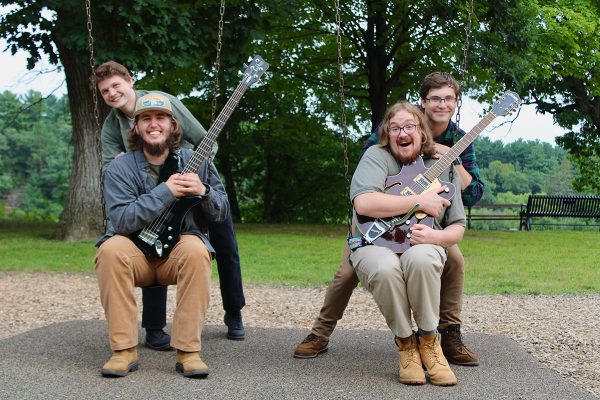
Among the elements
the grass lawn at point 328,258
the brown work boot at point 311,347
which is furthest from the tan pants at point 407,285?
the grass lawn at point 328,258

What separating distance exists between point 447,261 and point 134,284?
162 cm

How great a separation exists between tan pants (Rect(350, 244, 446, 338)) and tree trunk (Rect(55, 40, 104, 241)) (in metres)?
9.35

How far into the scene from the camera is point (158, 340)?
4.89m

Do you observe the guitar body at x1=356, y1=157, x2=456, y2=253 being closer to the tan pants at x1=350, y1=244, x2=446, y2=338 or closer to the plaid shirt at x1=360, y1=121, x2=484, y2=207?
the tan pants at x1=350, y1=244, x2=446, y2=338

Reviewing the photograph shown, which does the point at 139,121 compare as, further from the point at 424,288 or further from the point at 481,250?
the point at 481,250

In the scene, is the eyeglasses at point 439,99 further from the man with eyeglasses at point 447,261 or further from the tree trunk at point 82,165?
the tree trunk at point 82,165

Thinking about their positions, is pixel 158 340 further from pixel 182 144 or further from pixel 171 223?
pixel 182 144

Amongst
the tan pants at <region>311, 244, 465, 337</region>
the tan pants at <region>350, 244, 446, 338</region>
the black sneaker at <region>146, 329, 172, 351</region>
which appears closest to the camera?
the tan pants at <region>350, 244, 446, 338</region>

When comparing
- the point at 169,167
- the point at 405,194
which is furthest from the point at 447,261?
the point at 169,167

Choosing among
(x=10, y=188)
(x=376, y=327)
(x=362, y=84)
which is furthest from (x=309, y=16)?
(x=10, y=188)

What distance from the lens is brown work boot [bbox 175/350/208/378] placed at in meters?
4.13

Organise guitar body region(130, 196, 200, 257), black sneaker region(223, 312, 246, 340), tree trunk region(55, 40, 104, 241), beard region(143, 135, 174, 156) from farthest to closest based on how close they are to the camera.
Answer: tree trunk region(55, 40, 104, 241) → black sneaker region(223, 312, 246, 340) → beard region(143, 135, 174, 156) → guitar body region(130, 196, 200, 257)

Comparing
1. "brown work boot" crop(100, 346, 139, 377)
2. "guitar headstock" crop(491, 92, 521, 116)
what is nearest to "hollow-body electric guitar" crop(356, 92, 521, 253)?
"guitar headstock" crop(491, 92, 521, 116)

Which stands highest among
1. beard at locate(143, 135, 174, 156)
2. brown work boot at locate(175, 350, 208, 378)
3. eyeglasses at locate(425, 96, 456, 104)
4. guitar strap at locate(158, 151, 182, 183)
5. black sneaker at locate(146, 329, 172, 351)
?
eyeglasses at locate(425, 96, 456, 104)
